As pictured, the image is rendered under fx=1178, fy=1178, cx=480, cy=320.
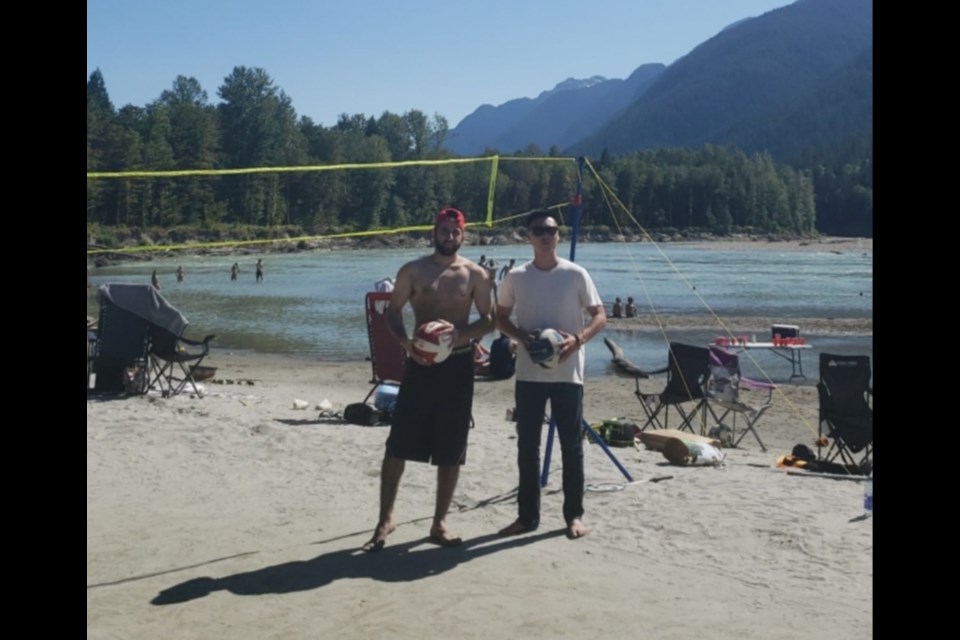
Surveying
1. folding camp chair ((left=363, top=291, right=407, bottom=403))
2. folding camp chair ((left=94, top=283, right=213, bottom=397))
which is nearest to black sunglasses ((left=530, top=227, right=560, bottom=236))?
folding camp chair ((left=363, top=291, right=407, bottom=403))

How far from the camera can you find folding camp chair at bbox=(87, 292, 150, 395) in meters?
10.0

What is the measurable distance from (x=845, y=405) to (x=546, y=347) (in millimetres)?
4145

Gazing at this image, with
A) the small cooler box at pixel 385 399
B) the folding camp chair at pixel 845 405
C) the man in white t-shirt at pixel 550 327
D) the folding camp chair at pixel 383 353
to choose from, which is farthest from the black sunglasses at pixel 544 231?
the folding camp chair at pixel 383 353

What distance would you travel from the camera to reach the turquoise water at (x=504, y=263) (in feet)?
74.0

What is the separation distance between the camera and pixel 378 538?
5.07 m

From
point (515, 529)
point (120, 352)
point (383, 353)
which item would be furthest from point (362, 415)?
point (515, 529)

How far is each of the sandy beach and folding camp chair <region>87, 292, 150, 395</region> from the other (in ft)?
6.51

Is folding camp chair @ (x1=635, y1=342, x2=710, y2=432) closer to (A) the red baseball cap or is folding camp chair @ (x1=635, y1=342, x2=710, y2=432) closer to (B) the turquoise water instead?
(B) the turquoise water

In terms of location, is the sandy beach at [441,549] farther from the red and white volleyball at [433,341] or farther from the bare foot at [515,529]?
the red and white volleyball at [433,341]

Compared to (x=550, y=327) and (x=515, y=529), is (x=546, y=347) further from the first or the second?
(x=515, y=529)

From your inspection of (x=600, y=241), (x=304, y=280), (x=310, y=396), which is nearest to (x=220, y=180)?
(x=304, y=280)

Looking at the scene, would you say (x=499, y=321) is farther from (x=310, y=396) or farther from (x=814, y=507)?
(x=310, y=396)

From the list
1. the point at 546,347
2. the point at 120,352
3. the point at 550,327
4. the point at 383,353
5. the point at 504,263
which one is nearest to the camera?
the point at 546,347
